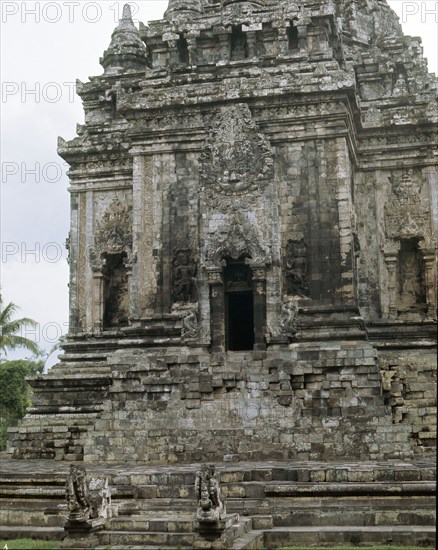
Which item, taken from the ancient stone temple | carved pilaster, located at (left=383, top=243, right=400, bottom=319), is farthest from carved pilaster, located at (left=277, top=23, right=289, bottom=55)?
carved pilaster, located at (left=383, top=243, right=400, bottom=319)

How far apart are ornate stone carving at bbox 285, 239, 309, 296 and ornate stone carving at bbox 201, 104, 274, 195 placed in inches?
73.6

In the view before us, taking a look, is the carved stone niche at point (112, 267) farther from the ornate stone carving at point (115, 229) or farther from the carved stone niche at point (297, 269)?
the carved stone niche at point (297, 269)

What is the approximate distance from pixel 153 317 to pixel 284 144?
18.8 feet

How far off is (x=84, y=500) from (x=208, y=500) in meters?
2.05

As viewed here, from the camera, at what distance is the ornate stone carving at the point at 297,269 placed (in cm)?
2294

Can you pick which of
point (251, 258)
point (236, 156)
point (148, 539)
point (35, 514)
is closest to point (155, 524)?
point (148, 539)

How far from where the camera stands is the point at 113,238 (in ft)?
93.1

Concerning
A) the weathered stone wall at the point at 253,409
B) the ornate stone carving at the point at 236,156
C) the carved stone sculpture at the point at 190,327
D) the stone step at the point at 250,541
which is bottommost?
the stone step at the point at 250,541

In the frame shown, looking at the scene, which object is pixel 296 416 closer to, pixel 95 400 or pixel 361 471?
pixel 361 471

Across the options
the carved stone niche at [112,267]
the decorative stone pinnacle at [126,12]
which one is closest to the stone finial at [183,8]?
the decorative stone pinnacle at [126,12]

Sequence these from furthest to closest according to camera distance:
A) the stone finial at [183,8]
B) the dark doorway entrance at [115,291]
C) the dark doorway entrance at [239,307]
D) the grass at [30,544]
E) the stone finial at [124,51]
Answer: the stone finial at [124,51] < the dark doorway entrance at [115,291] < the stone finial at [183,8] < the dark doorway entrance at [239,307] < the grass at [30,544]

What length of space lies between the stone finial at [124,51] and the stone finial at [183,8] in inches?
138

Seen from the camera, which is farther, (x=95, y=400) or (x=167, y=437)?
(x=95, y=400)

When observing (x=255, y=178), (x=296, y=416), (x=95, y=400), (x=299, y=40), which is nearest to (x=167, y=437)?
(x=296, y=416)
